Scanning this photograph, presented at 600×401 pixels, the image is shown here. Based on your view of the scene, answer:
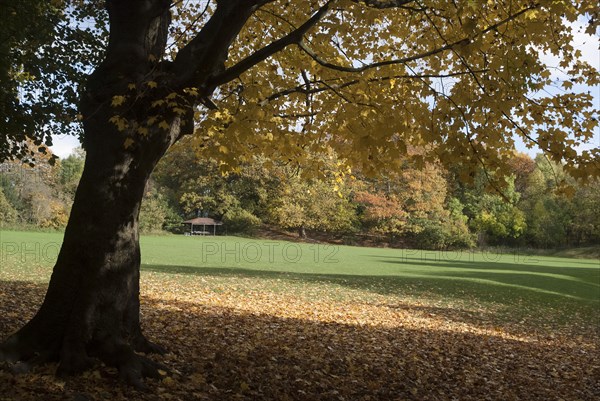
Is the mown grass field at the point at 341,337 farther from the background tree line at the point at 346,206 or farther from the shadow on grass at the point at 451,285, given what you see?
the background tree line at the point at 346,206

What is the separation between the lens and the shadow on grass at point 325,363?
520 cm

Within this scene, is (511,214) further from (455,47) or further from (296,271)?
(455,47)

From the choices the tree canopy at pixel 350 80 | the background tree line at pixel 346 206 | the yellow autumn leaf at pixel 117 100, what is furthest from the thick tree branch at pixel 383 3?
the background tree line at pixel 346 206

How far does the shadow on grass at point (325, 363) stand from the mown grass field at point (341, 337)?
0.07 ft

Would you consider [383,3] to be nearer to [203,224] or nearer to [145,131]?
[145,131]

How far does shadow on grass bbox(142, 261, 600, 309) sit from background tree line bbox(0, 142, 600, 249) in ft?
86.8

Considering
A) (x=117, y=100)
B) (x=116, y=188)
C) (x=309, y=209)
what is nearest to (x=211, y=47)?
(x=117, y=100)

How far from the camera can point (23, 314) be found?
7.70 metres

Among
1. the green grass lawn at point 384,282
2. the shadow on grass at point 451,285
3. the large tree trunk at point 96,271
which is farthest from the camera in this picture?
the shadow on grass at point 451,285

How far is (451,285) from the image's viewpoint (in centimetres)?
2027

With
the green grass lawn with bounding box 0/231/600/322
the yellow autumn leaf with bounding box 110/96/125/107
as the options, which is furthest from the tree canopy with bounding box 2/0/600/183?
the green grass lawn with bounding box 0/231/600/322

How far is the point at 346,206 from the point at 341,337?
159ft

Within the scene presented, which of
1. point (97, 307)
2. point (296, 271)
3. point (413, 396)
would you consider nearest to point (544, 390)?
point (413, 396)

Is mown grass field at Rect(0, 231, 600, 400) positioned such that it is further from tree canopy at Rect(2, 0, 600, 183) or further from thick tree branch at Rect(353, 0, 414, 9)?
thick tree branch at Rect(353, 0, 414, 9)
